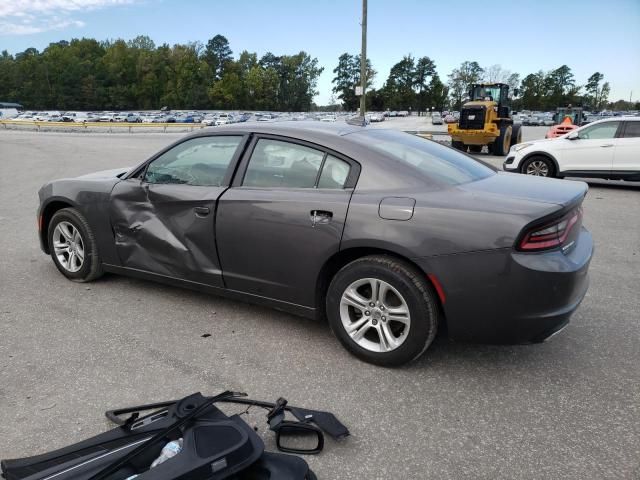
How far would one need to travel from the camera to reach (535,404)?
9.05 ft

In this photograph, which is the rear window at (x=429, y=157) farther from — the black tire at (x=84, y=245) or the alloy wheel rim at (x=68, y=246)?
the alloy wheel rim at (x=68, y=246)

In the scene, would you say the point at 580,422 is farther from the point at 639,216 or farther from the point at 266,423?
the point at 639,216

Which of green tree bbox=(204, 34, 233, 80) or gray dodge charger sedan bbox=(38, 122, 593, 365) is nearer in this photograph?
gray dodge charger sedan bbox=(38, 122, 593, 365)

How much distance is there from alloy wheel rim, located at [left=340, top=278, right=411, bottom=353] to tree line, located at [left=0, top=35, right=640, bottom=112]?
117 meters

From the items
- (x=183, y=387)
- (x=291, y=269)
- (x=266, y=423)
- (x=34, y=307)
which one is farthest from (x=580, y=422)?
(x=34, y=307)

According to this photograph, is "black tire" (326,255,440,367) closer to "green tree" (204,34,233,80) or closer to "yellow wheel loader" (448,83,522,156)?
"yellow wheel loader" (448,83,522,156)

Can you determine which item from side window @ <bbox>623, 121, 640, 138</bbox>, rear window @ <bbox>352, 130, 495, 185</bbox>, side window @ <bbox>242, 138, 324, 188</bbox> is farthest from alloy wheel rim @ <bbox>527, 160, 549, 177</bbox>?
side window @ <bbox>242, 138, 324, 188</bbox>

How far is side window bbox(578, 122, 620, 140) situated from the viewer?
1063 cm

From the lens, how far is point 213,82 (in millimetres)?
133250

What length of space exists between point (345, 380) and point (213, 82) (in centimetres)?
14033

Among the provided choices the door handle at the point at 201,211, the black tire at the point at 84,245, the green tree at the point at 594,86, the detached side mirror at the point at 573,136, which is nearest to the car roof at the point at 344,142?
the door handle at the point at 201,211

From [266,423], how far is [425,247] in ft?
4.26

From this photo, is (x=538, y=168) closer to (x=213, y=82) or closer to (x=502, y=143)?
(x=502, y=143)

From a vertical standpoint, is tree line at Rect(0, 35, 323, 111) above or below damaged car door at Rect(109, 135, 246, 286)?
above
